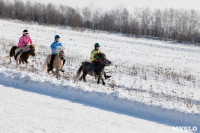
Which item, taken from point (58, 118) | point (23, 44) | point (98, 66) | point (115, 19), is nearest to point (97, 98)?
point (58, 118)

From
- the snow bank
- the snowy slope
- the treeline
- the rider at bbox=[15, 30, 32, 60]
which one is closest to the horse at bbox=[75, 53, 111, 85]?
the snow bank

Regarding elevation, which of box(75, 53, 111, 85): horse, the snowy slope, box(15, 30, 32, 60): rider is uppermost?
box(15, 30, 32, 60): rider

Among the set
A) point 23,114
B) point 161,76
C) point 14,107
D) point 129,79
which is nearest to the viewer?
point 23,114

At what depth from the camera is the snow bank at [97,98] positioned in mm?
5434

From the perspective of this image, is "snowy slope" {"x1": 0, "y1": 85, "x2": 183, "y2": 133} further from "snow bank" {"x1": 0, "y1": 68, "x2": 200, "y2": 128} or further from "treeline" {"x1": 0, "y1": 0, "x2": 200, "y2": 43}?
"treeline" {"x1": 0, "y1": 0, "x2": 200, "y2": 43}

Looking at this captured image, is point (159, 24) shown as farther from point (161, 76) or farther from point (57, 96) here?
point (57, 96)

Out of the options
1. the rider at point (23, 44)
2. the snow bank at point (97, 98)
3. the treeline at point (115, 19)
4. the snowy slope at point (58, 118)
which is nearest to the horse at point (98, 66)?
the snow bank at point (97, 98)

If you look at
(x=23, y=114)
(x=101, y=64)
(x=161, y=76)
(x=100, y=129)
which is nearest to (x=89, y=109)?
(x=100, y=129)

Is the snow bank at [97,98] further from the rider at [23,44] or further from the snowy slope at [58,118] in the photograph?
the rider at [23,44]

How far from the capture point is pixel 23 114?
458 cm

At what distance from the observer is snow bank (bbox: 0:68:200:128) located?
543 cm

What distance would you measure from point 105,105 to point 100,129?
1.68 meters

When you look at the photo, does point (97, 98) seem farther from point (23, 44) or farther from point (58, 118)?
point (23, 44)

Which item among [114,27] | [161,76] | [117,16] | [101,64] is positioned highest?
[117,16]
